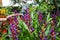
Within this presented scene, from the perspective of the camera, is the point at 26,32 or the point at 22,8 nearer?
the point at 26,32

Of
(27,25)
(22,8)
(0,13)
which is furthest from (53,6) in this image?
(27,25)

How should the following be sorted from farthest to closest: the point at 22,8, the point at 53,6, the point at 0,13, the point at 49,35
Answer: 1. the point at 22,8
2. the point at 53,6
3. the point at 0,13
4. the point at 49,35

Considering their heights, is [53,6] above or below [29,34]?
below

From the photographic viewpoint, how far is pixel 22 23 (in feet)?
12.3

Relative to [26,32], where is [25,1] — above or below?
below

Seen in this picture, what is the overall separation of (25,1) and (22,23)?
16.0ft

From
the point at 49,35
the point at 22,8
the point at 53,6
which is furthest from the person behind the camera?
the point at 22,8

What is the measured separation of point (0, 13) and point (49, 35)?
317 centimetres

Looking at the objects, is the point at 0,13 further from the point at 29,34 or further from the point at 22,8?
the point at 29,34

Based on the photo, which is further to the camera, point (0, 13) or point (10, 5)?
point (10, 5)

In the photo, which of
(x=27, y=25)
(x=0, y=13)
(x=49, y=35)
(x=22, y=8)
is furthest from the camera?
(x=22, y=8)

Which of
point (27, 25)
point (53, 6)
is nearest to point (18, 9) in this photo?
point (53, 6)

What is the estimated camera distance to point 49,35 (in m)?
3.56

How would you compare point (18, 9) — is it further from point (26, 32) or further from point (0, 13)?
point (26, 32)
